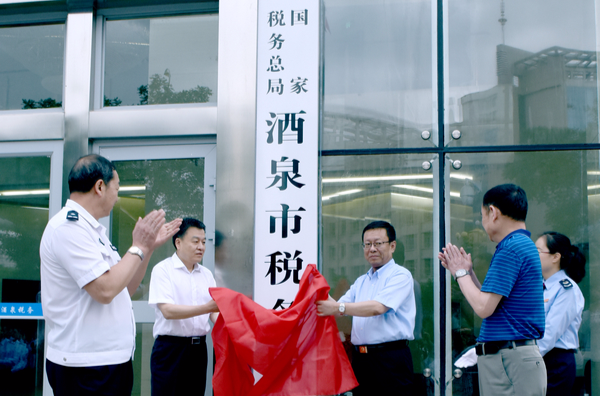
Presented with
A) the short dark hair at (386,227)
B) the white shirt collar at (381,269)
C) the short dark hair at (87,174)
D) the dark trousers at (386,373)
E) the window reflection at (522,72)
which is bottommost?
the dark trousers at (386,373)

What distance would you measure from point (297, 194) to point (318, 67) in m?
0.98

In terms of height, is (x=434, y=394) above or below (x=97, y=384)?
below

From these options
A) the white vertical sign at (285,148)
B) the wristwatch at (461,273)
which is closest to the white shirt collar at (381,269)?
the white vertical sign at (285,148)

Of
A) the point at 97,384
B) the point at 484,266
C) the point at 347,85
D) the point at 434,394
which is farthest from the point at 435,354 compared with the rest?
the point at 97,384

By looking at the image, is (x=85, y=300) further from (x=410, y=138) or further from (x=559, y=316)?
(x=559, y=316)

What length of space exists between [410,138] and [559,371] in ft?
6.32

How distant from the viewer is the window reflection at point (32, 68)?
4.70 meters

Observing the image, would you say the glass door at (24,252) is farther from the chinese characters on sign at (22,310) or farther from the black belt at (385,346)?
the black belt at (385,346)

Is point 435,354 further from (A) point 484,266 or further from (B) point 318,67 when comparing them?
(B) point 318,67

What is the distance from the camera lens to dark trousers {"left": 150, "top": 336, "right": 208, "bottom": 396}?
11.8 feet

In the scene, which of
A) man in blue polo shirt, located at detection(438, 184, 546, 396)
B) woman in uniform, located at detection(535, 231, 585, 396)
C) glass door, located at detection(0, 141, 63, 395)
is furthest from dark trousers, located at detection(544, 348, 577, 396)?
glass door, located at detection(0, 141, 63, 395)

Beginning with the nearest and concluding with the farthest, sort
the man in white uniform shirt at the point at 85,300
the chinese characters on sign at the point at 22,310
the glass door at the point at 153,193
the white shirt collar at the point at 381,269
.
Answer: the man in white uniform shirt at the point at 85,300
the white shirt collar at the point at 381,269
the glass door at the point at 153,193
the chinese characters on sign at the point at 22,310

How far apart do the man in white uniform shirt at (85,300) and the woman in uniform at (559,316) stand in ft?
8.55

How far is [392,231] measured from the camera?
12.7 ft
